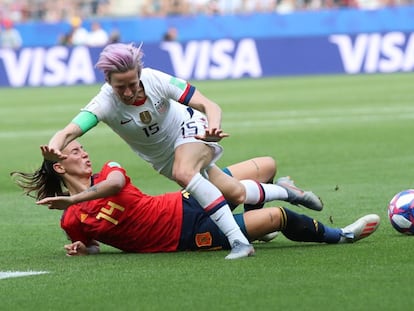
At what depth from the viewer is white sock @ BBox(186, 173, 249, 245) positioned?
842cm

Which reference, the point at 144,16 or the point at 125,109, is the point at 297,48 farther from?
the point at 125,109

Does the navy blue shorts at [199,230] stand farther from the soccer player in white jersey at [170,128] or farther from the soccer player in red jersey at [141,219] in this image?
the soccer player in white jersey at [170,128]

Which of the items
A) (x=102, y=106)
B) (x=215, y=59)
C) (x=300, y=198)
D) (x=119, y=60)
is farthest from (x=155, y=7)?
(x=119, y=60)

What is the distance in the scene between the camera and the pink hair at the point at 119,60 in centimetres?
831

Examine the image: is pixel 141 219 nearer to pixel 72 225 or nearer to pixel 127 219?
pixel 127 219

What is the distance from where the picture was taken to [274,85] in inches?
1272

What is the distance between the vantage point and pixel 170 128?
29.6ft

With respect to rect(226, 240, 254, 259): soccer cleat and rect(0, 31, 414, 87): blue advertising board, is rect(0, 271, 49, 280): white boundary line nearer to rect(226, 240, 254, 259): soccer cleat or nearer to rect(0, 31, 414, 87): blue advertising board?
rect(226, 240, 254, 259): soccer cleat

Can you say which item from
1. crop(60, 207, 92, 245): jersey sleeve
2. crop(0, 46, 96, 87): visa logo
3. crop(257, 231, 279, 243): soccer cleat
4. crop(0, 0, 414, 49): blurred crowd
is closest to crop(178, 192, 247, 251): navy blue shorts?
crop(257, 231, 279, 243): soccer cleat

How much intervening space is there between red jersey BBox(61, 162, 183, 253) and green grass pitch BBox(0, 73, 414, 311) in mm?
174

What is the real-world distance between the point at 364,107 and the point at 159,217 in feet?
53.7

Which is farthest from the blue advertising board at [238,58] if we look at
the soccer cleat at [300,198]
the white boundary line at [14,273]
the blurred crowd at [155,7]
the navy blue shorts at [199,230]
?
the white boundary line at [14,273]

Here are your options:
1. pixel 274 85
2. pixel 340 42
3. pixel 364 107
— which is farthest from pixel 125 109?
pixel 340 42

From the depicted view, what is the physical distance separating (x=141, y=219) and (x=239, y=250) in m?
0.85
